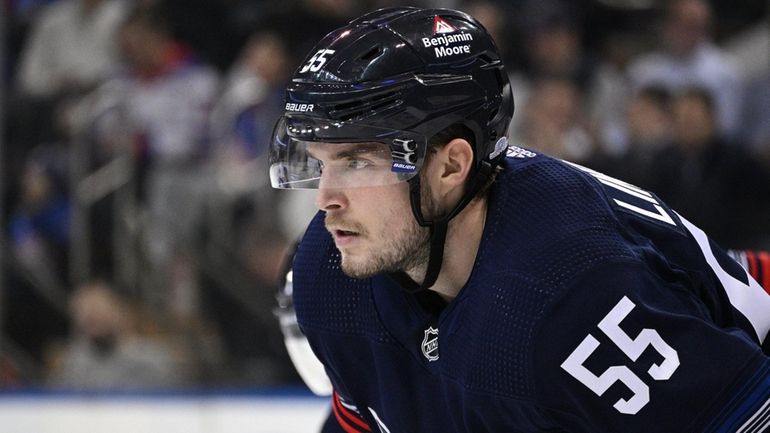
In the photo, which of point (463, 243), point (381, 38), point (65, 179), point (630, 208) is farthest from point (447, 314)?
point (65, 179)

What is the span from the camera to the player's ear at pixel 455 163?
6.02 feet

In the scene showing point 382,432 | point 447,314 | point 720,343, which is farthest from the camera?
point 382,432

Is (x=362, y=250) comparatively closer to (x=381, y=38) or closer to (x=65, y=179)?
(x=381, y=38)

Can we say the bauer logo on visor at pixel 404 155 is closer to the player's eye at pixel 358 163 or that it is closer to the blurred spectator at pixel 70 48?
the player's eye at pixel 358 163

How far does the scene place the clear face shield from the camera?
1769 millimetres

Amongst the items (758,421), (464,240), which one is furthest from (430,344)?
(758,421)

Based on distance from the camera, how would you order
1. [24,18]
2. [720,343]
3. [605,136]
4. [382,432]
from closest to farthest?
[720,343] → [382,432] → [605,136] → [24,18]

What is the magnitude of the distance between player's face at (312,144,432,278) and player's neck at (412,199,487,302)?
5 centimetres

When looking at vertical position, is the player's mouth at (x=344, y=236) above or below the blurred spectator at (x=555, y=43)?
above

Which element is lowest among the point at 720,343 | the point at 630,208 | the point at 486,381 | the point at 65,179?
the point at 65,179

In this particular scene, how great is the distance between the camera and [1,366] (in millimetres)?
5414

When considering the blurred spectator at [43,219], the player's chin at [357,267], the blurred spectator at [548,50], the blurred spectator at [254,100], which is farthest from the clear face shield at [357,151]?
the blurred spectator at [43,219]

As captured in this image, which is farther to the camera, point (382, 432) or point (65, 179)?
point (65, 179)

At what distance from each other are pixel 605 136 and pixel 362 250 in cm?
306
